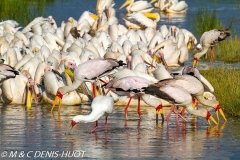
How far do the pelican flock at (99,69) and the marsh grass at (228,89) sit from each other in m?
0.20

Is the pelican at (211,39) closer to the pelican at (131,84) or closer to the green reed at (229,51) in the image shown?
the green reed at (229,51)

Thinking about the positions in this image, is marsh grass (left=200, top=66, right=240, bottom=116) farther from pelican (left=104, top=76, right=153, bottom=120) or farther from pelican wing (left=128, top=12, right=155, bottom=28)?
pelican wing (left=128, top=12, right=155, bottom=28)

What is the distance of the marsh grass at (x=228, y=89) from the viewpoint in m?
11.9

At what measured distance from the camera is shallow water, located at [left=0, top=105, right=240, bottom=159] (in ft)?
30.6

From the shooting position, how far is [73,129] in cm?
1070

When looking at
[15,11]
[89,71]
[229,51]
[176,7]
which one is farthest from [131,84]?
[176,7]

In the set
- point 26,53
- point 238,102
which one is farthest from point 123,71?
point 26,53

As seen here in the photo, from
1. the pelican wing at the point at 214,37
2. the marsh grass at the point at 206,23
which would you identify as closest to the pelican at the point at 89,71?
the pelican wing at the point at 214,37

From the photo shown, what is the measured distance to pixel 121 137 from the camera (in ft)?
33.7

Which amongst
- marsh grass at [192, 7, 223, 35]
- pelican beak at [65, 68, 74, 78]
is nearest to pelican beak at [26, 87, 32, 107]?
pelican beak at [65, 68, 74, 78]

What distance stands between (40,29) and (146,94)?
888 centimetres

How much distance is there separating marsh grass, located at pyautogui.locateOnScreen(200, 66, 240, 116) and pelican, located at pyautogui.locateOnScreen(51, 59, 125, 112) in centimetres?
166

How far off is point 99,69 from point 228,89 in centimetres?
200

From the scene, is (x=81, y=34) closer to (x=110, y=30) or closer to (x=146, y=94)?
(x=110, y=30)
